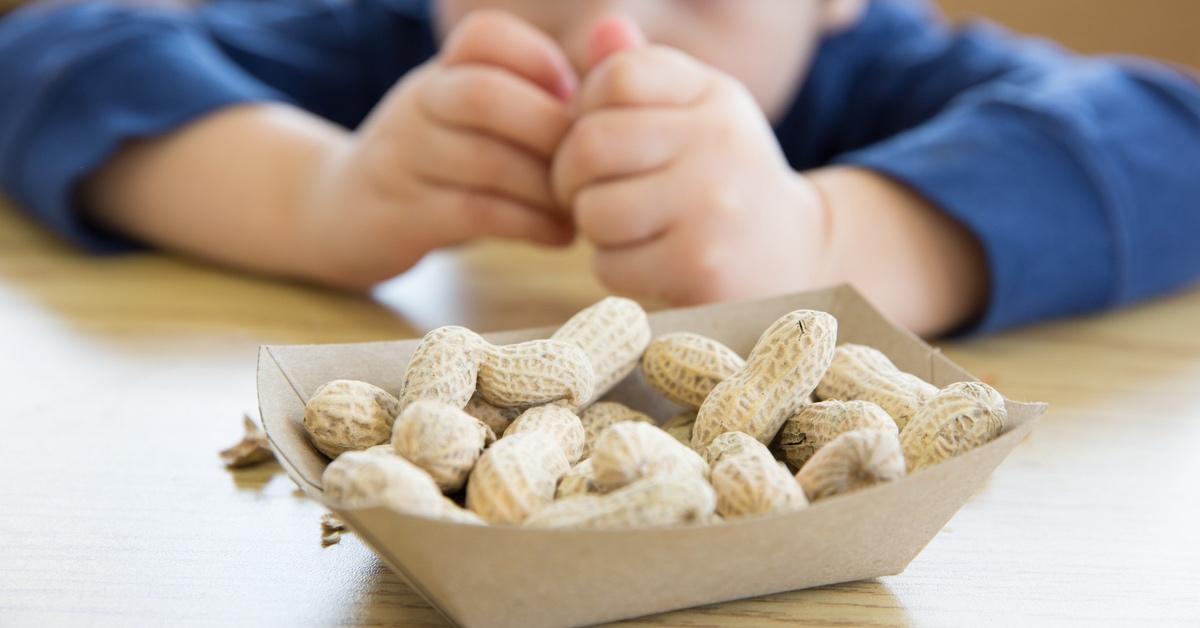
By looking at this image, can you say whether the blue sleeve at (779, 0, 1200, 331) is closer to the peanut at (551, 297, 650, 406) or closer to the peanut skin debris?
the peanut at (551, 297, 650, 406)

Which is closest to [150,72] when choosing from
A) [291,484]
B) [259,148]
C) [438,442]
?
[259,148]

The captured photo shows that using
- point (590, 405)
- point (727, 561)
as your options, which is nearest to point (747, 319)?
point (590, 405)

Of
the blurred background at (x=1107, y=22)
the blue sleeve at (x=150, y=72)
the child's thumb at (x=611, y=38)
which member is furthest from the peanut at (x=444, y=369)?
the blurred background at (x=1107, y=22)

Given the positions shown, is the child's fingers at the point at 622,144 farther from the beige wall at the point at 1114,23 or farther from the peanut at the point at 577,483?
the beige wall at the point at 1114,23

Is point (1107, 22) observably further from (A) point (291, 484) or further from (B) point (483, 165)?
(A) point (291, 484)

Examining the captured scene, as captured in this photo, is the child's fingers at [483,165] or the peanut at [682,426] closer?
the peanut at [682,426]

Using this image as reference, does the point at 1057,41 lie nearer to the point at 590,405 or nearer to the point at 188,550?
the point at 590,405
